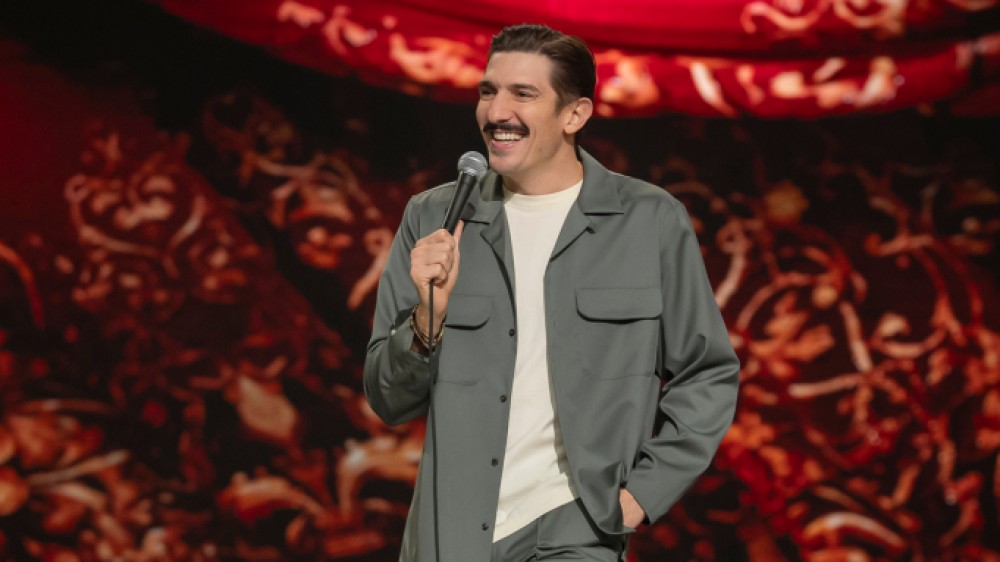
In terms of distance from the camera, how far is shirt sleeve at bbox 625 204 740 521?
1.74m

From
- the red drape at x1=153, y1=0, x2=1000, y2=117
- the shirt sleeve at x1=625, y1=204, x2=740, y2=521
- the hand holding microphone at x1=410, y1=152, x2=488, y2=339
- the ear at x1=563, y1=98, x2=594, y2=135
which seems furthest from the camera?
the red drape at x1=153, y1=0, x2=1000, y2=117

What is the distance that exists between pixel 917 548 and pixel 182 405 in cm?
197

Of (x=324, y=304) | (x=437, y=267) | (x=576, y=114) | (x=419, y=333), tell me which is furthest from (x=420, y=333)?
(x=324, y=304)

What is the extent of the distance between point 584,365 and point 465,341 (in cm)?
18

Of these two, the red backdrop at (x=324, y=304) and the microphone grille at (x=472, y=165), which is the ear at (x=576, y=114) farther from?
the red backdrop at (x=324, y=304)

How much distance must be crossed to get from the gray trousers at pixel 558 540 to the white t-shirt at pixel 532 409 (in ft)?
0.04

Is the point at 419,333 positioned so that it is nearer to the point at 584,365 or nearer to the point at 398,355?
the point at 398,355

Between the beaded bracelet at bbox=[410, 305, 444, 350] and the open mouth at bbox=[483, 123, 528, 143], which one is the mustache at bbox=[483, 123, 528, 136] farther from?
the beaded bracelet at bbox=[410, 305, 444, 350]

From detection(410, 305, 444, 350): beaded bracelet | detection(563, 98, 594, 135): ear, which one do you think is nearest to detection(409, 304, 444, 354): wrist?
detection(410, 305, 444, 350): beaded bracelet

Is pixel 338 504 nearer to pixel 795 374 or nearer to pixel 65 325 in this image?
pixel 65 325

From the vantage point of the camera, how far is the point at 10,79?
3.05 metres

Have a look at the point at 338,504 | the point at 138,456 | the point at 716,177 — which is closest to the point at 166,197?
the point at 138,456

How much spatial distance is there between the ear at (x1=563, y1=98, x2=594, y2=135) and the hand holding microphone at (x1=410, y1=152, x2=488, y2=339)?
0.77ft

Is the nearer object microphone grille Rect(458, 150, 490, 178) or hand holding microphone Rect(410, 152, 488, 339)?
hand holding microphone Rect(410, 152, 488, 339)
